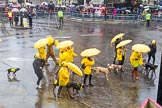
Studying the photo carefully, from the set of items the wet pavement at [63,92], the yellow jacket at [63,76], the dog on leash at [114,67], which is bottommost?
the wet pavement at [63,92]

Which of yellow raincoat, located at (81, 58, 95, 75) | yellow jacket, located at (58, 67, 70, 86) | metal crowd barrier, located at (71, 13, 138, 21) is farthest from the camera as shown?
metal crowd barrier, located at (71, 13, 138, 21)

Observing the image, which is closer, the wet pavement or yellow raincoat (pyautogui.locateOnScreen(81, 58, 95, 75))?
the wet pavement

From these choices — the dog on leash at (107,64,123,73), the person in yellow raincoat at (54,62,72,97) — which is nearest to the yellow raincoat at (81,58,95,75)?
the person in yellow raincoat at (54,62,72,97)

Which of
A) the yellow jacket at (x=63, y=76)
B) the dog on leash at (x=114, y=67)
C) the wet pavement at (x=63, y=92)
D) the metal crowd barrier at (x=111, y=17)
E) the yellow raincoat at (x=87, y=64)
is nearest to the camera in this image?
the yellow jacket at (x=63, y=76)

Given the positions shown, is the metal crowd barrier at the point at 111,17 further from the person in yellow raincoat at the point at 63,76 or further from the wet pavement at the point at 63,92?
the person in yellow raincoat at the point at 63,76

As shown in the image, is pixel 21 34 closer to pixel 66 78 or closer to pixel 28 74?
pixel 28 74

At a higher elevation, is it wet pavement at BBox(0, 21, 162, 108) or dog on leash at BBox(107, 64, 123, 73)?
dog on leash at BBox(107, 64, 123, 73)

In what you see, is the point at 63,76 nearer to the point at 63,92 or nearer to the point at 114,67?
the point at 63,92

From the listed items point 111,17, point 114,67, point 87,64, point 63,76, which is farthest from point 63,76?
point 111,17

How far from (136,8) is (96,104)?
3724 cm

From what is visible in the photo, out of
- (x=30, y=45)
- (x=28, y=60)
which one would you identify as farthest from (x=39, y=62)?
(x=30, y=45)

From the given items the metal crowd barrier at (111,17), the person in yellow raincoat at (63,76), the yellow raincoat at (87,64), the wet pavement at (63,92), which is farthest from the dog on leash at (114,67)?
the metal crowd barrier at (111,17)

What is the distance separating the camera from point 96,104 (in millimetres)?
12133

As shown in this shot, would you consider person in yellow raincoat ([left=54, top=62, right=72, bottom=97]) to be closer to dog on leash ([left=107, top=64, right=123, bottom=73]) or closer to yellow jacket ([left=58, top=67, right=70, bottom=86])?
yellow jacket ([left=58, top=67, right=70, bottom=86])
